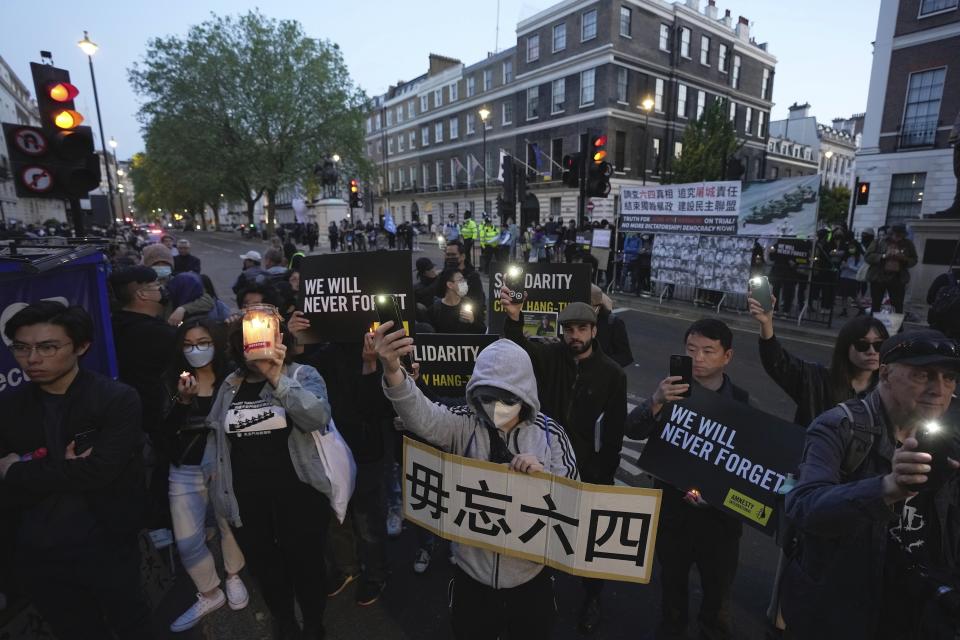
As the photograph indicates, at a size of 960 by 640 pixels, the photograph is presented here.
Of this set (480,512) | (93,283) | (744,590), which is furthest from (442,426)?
(93,283)

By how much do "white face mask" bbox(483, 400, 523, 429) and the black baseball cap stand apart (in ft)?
4.42

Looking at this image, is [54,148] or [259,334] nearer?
[259,334]

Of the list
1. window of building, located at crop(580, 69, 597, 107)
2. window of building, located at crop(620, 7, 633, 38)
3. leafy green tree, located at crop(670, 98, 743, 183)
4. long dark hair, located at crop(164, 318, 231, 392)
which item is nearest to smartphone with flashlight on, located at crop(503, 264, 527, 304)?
long dark hair, located at crop(164, 318, 231, 392)

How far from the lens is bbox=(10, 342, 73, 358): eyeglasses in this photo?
213 cm

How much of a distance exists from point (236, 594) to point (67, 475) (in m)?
1.48

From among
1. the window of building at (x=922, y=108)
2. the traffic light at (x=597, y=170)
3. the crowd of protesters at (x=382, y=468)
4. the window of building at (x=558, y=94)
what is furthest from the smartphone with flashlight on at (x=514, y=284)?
the window of building at (x=558, y=94)

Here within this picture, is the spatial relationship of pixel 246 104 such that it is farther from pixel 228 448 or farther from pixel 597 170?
pixel 228 448

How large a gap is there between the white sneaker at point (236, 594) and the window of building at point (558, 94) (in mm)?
36861

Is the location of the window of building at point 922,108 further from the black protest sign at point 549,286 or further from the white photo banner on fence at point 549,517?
the white photo banner on fence at point 549,517

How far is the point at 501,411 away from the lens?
6.61 feet

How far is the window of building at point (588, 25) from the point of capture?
3185 cm

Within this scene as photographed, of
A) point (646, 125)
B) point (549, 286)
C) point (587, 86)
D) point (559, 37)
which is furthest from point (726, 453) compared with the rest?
point (559, 37)

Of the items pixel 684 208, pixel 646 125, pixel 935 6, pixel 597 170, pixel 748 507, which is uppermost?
pixel 935 6

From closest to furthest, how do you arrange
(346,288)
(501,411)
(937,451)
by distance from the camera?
(937,451), (501,411), (346,288)
